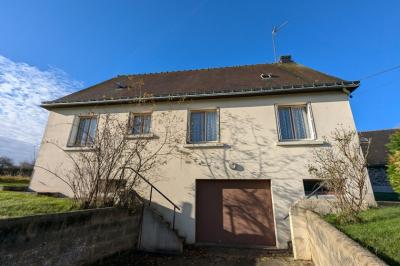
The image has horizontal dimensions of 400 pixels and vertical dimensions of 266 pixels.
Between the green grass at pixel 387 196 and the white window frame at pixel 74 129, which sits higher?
the white window frame at pixel 74 129

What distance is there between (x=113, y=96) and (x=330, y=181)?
32.2ft

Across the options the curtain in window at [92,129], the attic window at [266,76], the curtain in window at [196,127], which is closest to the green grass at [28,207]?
the curtain in window at [92,129]

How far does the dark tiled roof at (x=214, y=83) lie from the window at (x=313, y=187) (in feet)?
12.1

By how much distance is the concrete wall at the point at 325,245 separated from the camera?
2.60 metres

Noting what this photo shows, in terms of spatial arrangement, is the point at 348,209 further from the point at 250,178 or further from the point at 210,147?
the point at 210,147

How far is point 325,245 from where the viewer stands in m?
4.23

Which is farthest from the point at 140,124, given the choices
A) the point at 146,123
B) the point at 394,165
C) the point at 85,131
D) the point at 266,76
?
the point at 394,165

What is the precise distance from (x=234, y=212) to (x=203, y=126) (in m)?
3.75

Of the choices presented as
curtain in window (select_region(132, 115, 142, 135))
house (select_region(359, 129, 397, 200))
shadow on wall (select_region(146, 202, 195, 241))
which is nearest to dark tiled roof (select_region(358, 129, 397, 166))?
house (select_region(359, 129, 397, 200))

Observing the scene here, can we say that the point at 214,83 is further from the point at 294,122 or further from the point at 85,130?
the point at 85,130

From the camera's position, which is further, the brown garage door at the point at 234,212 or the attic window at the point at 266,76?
the attic window at the point at 266,76

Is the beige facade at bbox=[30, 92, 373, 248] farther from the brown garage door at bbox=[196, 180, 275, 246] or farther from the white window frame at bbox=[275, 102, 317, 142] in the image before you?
the brown garage door at bbox=[196, 180, 275, 246]

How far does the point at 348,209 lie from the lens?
5480 mm

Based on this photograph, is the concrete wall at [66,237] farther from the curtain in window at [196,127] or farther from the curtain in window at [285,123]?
the curtain in window at [285,123]
